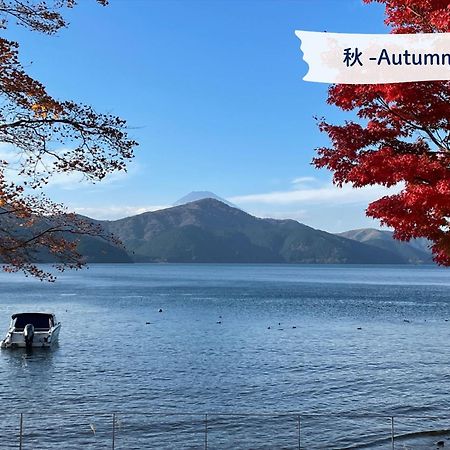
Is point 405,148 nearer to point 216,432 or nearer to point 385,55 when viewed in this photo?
point 385,55

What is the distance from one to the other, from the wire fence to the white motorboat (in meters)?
30.9

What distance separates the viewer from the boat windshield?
7362 cm

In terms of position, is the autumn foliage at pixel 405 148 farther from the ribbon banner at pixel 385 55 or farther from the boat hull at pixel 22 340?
the boat hull at pixel 22 340

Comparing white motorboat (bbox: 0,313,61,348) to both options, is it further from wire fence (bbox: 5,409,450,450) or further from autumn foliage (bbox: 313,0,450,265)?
autumn foliage (bbox: 313,0,450,265)

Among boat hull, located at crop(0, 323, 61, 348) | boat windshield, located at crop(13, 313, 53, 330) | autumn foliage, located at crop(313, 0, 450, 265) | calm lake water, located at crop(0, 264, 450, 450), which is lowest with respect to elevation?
calm lake water, located at crop(0, 264, 450, 450)

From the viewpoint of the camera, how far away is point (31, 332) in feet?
229

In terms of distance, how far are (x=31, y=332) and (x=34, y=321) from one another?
18.3 feet

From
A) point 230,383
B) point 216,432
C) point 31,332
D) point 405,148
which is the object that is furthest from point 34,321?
point 405,148

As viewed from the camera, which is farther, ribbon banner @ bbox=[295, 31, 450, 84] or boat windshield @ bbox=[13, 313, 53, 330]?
boat windshield @ bbox=[13, 313, 53, 330]

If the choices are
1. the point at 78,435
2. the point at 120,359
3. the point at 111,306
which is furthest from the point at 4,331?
the point at 78,435

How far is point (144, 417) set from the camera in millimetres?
38531

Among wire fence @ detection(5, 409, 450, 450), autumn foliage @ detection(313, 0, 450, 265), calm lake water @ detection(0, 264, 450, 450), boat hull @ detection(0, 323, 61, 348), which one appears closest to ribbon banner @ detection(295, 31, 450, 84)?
autumn foliage @ detection(313, 0, 450, 265)

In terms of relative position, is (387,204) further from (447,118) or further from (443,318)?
(443,318)

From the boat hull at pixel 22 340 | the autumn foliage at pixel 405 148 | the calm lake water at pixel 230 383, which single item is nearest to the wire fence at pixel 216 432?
the calm lake water at pixel 230 383
